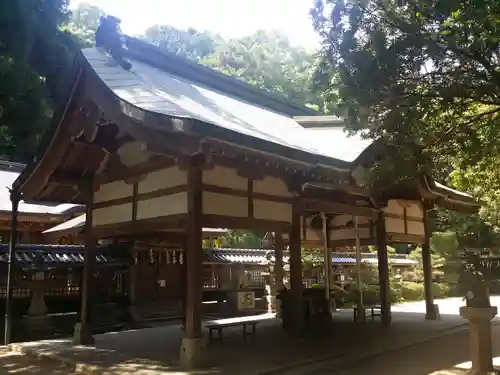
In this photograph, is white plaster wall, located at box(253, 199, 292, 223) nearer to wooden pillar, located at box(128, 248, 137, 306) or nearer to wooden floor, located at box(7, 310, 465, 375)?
wooden floor, located at box(7, 310, 465, 375)

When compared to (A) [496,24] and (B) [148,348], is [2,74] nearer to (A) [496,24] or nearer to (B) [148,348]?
(B) [148,348]

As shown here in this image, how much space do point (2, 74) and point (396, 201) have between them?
10.3m

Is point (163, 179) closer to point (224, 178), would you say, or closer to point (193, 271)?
point (224, 178)

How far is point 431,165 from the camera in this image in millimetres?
6758

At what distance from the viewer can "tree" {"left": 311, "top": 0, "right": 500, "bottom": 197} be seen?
5.53 metres

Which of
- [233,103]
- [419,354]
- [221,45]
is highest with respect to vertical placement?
[221,45]

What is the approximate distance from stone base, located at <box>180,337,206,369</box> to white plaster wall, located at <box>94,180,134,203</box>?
3029 millimetres

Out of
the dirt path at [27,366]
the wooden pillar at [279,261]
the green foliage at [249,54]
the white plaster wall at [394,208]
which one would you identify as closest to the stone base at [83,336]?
the dirt path at [27,366]

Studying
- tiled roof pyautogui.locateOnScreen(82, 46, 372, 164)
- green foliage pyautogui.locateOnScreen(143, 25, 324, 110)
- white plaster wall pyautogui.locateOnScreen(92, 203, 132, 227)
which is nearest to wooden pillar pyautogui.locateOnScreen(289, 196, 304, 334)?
tiled roof pyautogui.locateOnScreen(82, 46, 372, 164)

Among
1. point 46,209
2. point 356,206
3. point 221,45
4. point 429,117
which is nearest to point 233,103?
point 356,206

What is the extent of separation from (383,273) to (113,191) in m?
6.50

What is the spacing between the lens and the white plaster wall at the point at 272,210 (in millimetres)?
8461

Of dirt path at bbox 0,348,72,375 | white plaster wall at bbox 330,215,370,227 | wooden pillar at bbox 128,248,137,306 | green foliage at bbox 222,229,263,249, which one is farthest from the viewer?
green foliage at bbox 222,229,263,249

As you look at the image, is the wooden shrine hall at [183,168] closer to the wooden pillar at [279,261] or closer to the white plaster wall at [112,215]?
the white plaster wall at [112,215]
